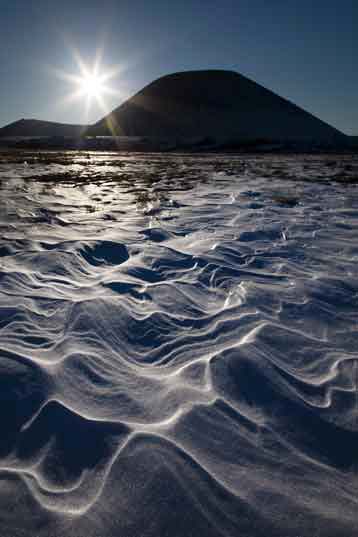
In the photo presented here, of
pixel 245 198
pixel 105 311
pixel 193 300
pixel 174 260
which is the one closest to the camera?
pixel 105 311

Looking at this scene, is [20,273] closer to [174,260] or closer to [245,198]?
[174,260]

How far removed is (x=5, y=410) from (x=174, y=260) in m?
1.97

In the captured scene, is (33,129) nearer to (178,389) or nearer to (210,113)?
(210,113)

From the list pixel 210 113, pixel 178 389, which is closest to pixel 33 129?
pixel 210 113

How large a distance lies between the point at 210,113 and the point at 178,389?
70976mm

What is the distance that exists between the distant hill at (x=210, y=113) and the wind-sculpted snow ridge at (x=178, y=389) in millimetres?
58477

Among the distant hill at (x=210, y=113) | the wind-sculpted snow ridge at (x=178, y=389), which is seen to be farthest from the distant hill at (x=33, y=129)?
the wind-sculpted snow ridge at (x=178, y=389)

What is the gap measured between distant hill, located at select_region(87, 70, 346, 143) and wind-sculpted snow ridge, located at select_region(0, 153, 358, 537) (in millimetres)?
58477

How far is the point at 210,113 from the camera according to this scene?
63781 millimetres

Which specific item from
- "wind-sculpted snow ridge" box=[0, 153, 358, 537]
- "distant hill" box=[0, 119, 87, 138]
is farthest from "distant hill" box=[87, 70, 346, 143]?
"wind-sculpted snow ridge" box=[0, 153, 358, 537]

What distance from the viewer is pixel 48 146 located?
38156 mm

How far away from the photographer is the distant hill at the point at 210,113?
58969 mm

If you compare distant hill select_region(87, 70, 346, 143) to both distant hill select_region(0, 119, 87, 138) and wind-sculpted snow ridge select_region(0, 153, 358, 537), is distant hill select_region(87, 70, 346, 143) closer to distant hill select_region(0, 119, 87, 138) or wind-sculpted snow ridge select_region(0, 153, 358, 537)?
distant hill select_region(0, 119, 87, 138)

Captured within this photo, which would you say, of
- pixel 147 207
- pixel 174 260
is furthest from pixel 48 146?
pixel 174 260
